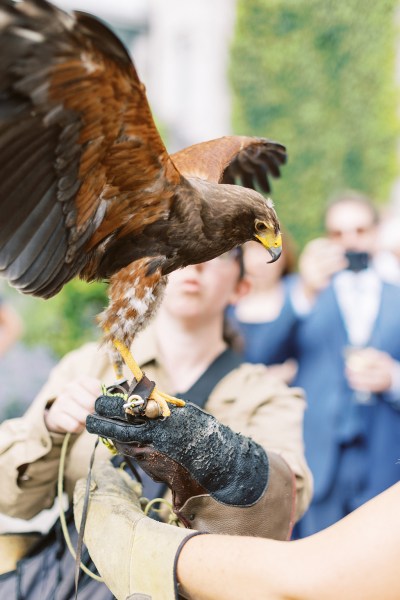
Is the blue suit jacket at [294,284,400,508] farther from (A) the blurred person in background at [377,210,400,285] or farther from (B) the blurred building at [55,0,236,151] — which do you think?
(B) the blurred building at [55,0,236,151]

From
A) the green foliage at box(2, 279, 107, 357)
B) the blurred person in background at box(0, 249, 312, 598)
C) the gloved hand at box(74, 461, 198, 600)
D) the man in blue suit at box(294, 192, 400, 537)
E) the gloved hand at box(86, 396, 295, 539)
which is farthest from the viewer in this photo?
the green foliage at box(2, 279, 107, 357)

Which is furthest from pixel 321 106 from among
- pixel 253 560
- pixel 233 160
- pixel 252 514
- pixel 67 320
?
pixel 253 560

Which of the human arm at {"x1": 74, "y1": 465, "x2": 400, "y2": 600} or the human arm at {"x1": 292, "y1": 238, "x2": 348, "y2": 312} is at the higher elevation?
the human arm at {"x1": 74, "y1": 465, "x2": 400, "y2": 600}

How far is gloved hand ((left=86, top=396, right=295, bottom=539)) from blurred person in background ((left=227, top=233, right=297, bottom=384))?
5.63 feet

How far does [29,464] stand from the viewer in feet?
6.70

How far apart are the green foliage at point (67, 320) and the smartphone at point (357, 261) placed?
2775mm

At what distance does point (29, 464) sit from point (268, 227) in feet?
2.86

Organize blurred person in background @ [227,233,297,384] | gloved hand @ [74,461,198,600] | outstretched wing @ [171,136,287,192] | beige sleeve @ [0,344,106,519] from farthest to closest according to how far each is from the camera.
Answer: blurred person in background @ [227,233,297,384], outstretched wing @ [171,136,287,192], beige sleeve @ [0,344,106,519], gloved hand @ [74,461,198,600]

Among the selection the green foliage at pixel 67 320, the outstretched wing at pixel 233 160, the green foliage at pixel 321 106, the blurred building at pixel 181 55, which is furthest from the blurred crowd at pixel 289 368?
the blurred building at pixel 181 55

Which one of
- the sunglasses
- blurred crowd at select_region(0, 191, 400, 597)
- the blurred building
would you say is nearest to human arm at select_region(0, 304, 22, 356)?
blurred crowd at select_region(0, 191, 400, 597)

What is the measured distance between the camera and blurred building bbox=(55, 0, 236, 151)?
51.5ft

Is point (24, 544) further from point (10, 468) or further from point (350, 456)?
point (350, 456)

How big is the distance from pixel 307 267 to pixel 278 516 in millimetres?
2394

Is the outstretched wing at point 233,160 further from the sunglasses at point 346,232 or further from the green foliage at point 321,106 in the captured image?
the green foliage at point 321,106
